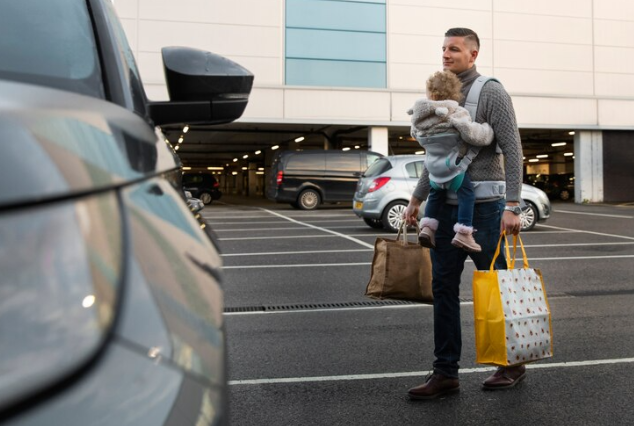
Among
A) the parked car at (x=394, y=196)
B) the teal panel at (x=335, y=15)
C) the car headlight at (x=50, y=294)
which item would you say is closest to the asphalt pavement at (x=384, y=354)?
the car headlight at (x=50, y=294)

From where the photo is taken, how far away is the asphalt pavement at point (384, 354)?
3.13 m

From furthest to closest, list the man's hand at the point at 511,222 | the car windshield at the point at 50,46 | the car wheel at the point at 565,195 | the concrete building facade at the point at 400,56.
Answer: the car wheel at the point at 565,195 → the concrete building facade at the point at 400,56 → the man's hand at the point at 511,222 → the car windshield at the point at 50,46

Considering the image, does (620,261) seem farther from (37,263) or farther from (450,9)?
(450,9)

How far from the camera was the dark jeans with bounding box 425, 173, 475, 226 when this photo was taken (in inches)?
129

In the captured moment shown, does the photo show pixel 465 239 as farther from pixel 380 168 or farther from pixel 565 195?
pixel 565 195

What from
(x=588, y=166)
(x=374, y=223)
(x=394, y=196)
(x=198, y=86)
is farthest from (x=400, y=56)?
(x=198, y=86)

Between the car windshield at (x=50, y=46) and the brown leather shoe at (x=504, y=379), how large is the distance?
271 centimetres

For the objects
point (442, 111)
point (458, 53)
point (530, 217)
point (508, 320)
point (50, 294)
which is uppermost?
point (458, 53)

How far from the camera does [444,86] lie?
330 cm

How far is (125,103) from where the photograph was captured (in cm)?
139

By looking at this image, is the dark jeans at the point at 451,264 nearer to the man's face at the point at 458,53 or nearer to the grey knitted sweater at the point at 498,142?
the grey knitted sweater at the point at 498,142

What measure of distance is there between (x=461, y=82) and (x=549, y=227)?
39.8 ft

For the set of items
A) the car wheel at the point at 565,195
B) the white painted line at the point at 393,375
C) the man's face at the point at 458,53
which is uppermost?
the car wheel at the point at 565,195

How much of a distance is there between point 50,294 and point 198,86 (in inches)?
50.8
